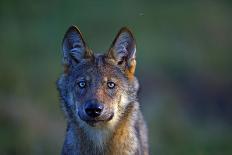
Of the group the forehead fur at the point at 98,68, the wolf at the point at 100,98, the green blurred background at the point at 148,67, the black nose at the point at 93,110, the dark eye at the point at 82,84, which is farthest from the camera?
the green blurred background at the point at 148,67

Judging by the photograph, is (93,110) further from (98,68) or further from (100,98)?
(98,68)

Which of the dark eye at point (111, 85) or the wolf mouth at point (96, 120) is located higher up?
the dark eye at point (111, 85)

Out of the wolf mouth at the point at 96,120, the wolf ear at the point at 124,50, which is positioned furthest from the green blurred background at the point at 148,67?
the wolf mouth at the point at 96,120

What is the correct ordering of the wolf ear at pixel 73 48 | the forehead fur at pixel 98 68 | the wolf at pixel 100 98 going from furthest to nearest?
the wolf ear at pixel 73 48 < the forehead fur at pixel 98 68 < the wolf at pixel 100 98

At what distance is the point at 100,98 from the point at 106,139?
23.9 inches

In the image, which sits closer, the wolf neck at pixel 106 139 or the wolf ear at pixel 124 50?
the wolf neck at pixel 106 139

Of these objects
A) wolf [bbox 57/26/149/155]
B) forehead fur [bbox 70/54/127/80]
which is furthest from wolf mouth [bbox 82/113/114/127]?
forehead fur [bbox 70/54/127/80]

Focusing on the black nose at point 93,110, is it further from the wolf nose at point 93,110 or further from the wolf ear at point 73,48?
the wolf ear at point 73,48

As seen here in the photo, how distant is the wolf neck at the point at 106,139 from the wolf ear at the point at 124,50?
62 centimetres

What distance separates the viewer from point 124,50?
567 inches

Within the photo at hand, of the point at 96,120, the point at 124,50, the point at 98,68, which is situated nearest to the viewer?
the point at 96,120

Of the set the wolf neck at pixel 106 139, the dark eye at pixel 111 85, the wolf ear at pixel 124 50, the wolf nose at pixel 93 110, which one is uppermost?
the wolf ear at pixel 124 50

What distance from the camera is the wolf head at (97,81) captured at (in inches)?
540

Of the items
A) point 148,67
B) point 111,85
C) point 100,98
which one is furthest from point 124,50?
point 148,67
